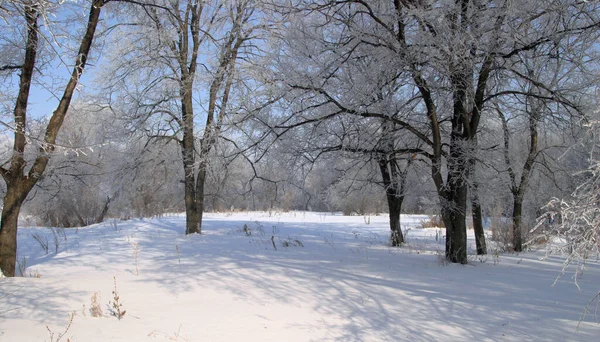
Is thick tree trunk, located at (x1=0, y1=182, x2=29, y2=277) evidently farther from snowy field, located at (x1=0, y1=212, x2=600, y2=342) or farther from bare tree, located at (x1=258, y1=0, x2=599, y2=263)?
bare tree, located at (x1=258, y1=0, x2=599, y2=263)

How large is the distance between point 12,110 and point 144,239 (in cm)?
400

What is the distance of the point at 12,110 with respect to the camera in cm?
653

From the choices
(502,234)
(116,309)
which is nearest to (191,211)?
(116,309)

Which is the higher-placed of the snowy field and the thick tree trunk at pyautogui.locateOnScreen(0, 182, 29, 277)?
the thick tree trunk at pyautogui.locateOnScreen(0, 182, 29, 277)

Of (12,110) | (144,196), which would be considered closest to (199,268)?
(12,110)

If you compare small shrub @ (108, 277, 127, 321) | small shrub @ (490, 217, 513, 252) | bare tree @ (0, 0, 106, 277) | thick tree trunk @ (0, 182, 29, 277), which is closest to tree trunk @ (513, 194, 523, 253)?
small shrub @ (490, 217, 513, 252)

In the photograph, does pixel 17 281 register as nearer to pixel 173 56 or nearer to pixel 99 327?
pixel 99 327

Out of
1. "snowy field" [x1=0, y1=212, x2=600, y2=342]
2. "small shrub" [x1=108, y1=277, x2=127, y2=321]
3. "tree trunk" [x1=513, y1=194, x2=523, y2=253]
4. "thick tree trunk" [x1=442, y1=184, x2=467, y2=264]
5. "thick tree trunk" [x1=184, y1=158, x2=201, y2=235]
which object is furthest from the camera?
"thick tree trunk" [x1=184, y1=158, x2=201, y2=235]

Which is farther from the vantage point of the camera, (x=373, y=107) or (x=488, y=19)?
(x=373, y=107)

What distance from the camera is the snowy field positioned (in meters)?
3.74

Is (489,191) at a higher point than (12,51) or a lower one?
lower

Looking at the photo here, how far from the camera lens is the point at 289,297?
4.77 meters

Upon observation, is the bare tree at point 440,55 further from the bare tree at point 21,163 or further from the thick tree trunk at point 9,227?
the thick tree trunk at point 9,227

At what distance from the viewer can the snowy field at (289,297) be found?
3.74 metres
